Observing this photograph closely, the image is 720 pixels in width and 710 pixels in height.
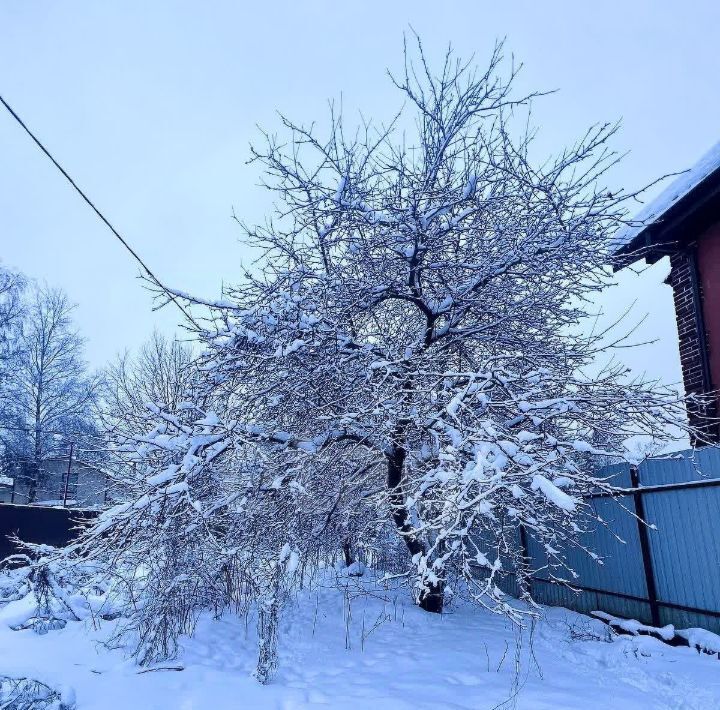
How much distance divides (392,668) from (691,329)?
5979 mm

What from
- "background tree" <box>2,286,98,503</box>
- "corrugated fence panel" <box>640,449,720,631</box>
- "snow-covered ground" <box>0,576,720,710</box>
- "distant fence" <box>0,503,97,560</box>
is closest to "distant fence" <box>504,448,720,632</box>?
"corrugated fence panel" <box>640,449,720,631</box>

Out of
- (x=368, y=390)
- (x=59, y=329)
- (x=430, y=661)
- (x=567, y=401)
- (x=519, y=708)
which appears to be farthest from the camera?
(x=59, y=329)

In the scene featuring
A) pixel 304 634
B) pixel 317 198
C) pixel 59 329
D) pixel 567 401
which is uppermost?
pixel 59 329

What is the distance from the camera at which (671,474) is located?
5527 mm

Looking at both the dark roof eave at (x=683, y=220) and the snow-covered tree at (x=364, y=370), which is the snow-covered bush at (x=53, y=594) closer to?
the snow-covered tree at (x=364, y=370)

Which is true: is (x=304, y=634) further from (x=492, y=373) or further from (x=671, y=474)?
(x=671, y=474)

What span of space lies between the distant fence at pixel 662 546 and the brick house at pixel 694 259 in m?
1.78

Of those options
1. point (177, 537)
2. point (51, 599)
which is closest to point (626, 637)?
point (177, 537)

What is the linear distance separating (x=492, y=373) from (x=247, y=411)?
276 centimetres

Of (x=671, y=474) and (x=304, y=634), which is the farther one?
(x=304, y=634)

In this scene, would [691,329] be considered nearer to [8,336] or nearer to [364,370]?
[364,370]

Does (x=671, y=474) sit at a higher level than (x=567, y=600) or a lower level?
higher

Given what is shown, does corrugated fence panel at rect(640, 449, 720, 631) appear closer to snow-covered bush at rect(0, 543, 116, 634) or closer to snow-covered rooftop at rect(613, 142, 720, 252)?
snow-covered rooftop at rect(613, 142, 720, 252)

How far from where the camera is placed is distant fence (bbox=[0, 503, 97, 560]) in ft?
45.3
